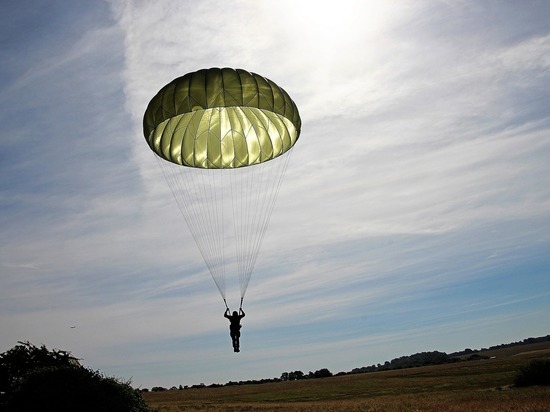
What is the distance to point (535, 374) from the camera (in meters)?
40.4

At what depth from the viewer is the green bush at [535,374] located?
40281 millimetres

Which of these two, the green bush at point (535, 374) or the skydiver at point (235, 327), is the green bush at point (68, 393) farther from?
the green bush at point (535, 374)

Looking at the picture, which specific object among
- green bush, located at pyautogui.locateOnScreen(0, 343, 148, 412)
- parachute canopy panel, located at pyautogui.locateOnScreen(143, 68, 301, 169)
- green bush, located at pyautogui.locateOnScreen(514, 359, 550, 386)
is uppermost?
parachute canopy panel, located at pyautogui.locateOnScreen(143, 68, 301, 169)

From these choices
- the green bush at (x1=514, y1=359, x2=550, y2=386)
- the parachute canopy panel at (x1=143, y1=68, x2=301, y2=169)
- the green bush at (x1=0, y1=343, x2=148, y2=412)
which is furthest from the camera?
the green bush at (x1=514, y1=359, x2=550, y2=386)

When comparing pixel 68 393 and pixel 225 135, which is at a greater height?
pixel 225 135

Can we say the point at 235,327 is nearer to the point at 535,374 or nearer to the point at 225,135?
the point at 225,135

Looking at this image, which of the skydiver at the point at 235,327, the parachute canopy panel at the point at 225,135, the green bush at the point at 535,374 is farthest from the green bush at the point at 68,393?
the green bush at the point at 535,374

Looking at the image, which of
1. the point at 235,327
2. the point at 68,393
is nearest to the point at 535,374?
the point at 235,327

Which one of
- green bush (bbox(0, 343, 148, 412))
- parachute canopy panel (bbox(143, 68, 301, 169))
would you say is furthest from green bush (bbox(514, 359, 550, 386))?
green bush (bbox(0, 343, 148, 412))

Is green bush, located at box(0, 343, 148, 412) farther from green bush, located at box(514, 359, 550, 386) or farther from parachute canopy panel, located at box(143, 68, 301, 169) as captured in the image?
green bush, located at box(514, 359, 550, 386)

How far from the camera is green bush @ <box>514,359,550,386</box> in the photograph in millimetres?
40281

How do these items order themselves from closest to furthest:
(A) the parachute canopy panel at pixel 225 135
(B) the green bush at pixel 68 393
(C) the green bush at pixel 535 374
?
1. (B) the green bush at pixel 68 393
2. (A) the parachute canopy panel at pixel 225 135
3. (C) the green bush at pixel 535 374

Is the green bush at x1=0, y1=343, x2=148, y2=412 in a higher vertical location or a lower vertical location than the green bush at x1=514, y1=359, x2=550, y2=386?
higher

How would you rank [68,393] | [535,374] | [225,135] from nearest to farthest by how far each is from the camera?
[68,393] → [225,135] → [535,374]
